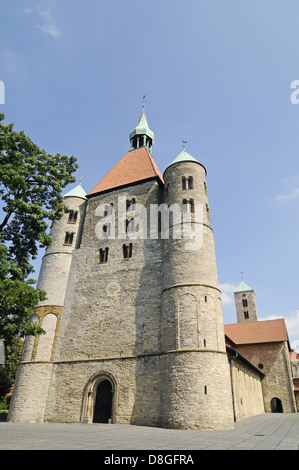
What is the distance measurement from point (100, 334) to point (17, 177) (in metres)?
12.0

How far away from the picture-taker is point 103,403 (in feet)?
60.0

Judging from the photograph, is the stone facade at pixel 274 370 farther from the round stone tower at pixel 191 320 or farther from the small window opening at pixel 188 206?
the small window opening at pixel 188 206

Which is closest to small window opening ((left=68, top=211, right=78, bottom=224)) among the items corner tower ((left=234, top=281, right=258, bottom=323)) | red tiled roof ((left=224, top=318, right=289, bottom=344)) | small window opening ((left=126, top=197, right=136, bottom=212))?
small window opening ((left=126, top=197, right=136, bottom=212))

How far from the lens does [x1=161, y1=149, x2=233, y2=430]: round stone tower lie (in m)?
14.8

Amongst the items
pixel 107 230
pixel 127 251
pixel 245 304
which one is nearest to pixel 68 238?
pixel 107 230

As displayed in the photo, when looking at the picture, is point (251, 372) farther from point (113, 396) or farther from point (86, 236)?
point (86, 236)

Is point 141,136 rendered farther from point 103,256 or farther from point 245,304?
point 245,304

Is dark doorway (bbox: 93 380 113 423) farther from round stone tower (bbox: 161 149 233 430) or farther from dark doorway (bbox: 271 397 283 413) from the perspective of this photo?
dark doorway (bbox: 271 397 283 413)

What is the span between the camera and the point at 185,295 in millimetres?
17453

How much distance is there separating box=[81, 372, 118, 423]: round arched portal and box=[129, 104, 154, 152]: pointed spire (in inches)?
917

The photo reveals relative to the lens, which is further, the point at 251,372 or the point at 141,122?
the point at 141,122

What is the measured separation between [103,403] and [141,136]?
2576 cm

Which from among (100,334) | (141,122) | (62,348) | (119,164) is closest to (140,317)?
(100,334)
